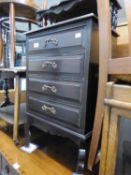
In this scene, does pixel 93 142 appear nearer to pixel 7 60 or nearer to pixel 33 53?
pixel 33 53

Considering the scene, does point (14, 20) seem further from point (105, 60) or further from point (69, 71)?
point (105, 60)

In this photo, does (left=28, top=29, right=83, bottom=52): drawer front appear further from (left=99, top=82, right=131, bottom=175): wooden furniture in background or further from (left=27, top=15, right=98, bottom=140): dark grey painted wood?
(left=99, top=82, right=131, bottom=175): wooden furniture in background

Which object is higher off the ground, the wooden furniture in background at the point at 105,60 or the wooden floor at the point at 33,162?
the wooden furniture in background at the point at 105,60

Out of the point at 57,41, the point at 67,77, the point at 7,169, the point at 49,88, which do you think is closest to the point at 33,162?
the point at 7,169

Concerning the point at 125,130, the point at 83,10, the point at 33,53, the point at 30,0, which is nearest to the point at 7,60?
the point at 30,0

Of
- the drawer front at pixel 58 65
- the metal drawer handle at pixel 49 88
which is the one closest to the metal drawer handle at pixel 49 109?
the metal drawer handle at pixel 49 88

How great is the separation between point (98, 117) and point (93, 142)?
136 millimetres

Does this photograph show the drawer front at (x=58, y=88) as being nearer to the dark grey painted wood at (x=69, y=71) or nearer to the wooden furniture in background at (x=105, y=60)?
the dark grey painted wood at (x=69, y=71)

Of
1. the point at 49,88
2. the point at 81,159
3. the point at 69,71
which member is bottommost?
the point at 81,159

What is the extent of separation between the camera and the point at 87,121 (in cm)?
84

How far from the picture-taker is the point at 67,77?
872 millimetres

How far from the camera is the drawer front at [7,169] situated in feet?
3.23

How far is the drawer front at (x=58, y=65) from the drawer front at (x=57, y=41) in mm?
66

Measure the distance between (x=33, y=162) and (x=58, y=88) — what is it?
49 cm
